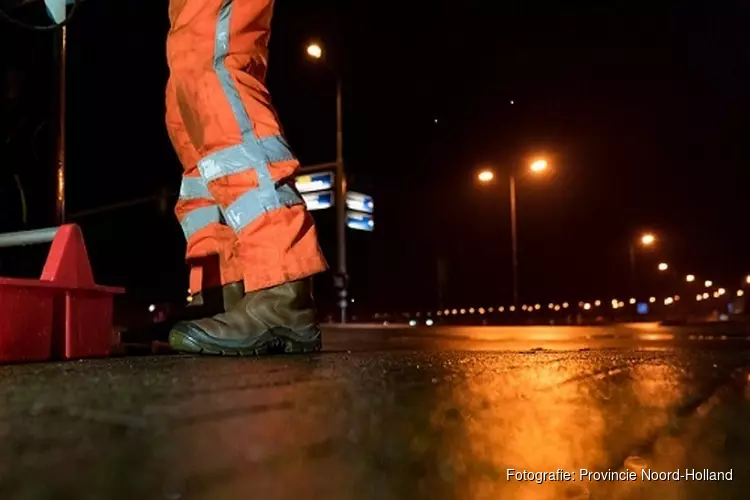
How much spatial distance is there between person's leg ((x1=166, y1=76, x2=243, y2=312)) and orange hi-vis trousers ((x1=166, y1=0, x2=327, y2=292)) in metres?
0.27

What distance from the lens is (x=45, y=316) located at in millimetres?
2648

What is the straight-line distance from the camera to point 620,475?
91 centimetres

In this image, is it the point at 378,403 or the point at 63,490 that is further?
the point at 378,403

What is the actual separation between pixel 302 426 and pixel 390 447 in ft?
0.64

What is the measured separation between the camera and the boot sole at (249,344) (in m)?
2.59

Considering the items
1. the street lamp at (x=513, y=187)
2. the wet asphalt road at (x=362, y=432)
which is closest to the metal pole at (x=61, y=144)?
the wet asphalt road at (x=362, y=432)

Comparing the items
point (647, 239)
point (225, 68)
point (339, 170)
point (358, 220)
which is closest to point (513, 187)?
point (358, 220)

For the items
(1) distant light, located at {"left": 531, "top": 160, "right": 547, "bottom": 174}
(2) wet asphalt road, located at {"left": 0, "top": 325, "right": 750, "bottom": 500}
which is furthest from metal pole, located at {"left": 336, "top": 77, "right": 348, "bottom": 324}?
(2) wet asphalt road, located at {"left": 0, "top": 325, "right": 750, "bottom": 500}

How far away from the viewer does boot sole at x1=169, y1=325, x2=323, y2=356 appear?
259 cm

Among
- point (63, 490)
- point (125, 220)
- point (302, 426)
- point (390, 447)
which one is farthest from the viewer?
point (125, 220)

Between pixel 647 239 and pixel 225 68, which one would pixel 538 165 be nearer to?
pixel 225 68

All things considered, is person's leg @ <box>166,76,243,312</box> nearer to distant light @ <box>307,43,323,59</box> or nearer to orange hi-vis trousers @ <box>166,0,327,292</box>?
orange hi-vis trousers @ <box>166,0,327,292</box>

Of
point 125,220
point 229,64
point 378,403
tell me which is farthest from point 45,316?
point 125,220

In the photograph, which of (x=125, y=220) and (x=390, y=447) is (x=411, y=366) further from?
(x=125, y=220)
